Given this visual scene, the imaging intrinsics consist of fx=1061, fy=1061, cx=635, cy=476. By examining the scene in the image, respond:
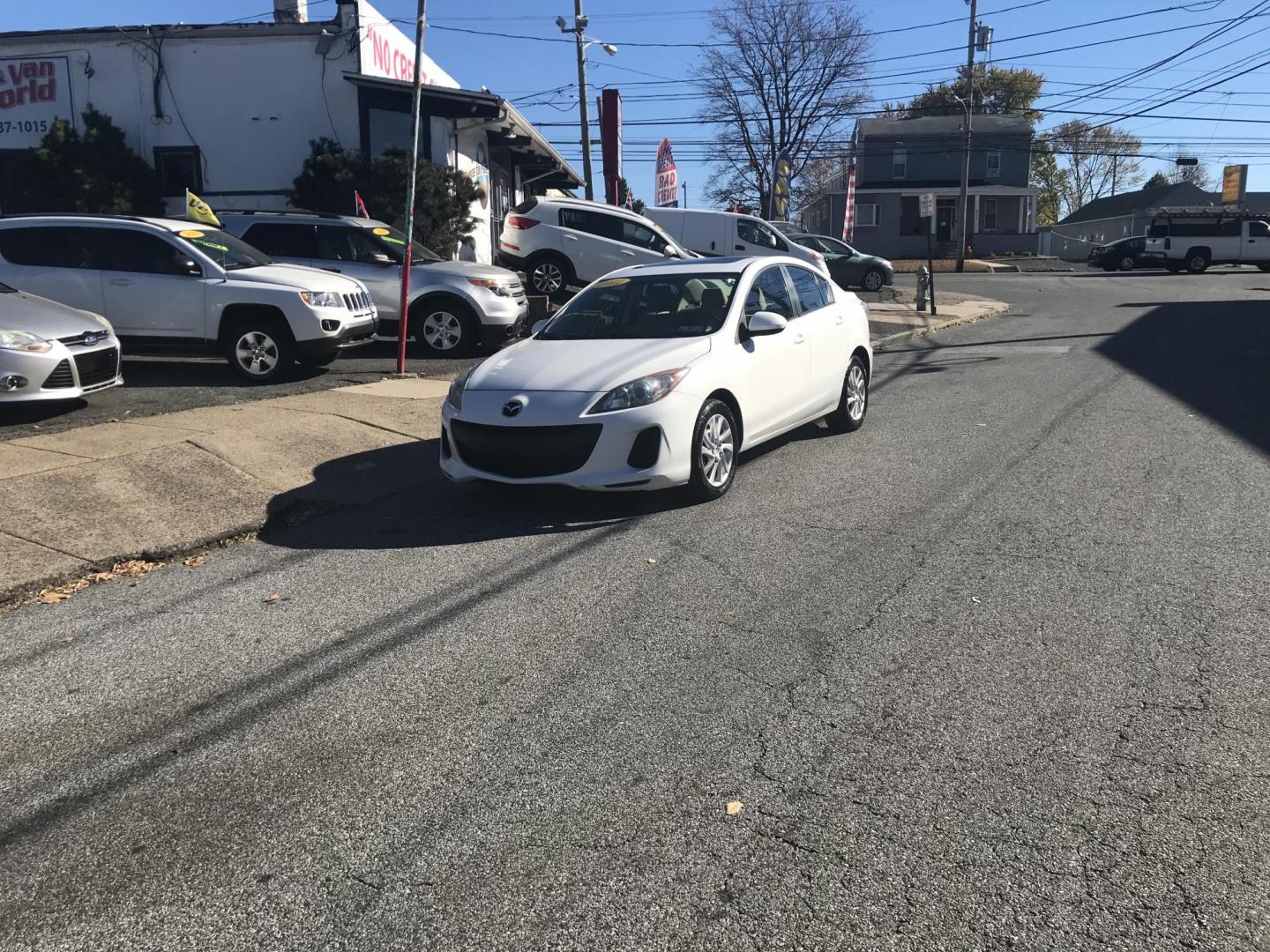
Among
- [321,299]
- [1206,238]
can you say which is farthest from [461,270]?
[1206,238]

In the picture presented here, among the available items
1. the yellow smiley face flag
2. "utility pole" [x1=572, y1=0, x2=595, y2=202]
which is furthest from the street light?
the yellow smiley face flag

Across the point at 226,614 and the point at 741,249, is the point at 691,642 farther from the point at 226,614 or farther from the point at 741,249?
the point at 741,249

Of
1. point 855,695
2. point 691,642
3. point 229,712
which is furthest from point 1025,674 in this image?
point 229,712

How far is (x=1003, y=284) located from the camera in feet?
109

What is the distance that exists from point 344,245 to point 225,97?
8.39 m

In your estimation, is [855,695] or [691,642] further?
[691,642]

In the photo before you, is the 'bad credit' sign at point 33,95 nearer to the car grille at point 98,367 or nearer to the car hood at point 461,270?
the car hood at point 461,270

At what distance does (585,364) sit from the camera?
703cm

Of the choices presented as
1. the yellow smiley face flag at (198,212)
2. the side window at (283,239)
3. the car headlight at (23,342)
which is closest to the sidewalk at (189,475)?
the car headlight at (23,342)

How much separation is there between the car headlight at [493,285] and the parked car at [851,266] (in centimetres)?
1600

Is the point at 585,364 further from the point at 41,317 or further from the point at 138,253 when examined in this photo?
the point at 138,253

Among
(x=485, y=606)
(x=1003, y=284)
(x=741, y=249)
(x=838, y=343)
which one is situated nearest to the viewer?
(x=485, y=606)

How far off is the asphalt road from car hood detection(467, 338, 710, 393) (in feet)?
2.88

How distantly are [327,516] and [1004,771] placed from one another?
5008 mm
